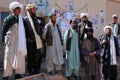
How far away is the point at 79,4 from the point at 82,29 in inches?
157

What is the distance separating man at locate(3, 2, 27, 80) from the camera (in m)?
7.49

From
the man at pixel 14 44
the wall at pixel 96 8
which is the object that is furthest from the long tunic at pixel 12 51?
the wall at pixel 96 8

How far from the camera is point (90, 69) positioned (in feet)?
29.0

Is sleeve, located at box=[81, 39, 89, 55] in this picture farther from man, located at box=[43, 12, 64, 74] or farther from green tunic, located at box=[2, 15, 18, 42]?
green tunic, located at box=[2, 15, 18, 42]

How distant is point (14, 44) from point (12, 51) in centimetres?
17

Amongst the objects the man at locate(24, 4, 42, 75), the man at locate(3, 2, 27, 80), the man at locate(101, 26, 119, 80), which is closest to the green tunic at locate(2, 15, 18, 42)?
the man at locate(3, 2, 27, 80)

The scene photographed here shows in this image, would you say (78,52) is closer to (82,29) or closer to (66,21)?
(82,29)

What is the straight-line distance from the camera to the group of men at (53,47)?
296 inches

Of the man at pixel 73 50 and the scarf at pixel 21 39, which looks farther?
the man at pixel 73 50

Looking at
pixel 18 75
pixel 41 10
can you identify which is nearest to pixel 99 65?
pixel 18 75

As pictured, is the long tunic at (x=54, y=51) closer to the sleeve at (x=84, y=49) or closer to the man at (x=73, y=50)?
the man at (x=73, y=50)

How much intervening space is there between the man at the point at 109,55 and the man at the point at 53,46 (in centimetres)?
140

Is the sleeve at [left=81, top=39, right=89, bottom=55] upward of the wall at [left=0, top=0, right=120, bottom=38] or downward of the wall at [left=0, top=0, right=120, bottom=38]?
downward

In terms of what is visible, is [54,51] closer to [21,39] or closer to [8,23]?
[21,39]
